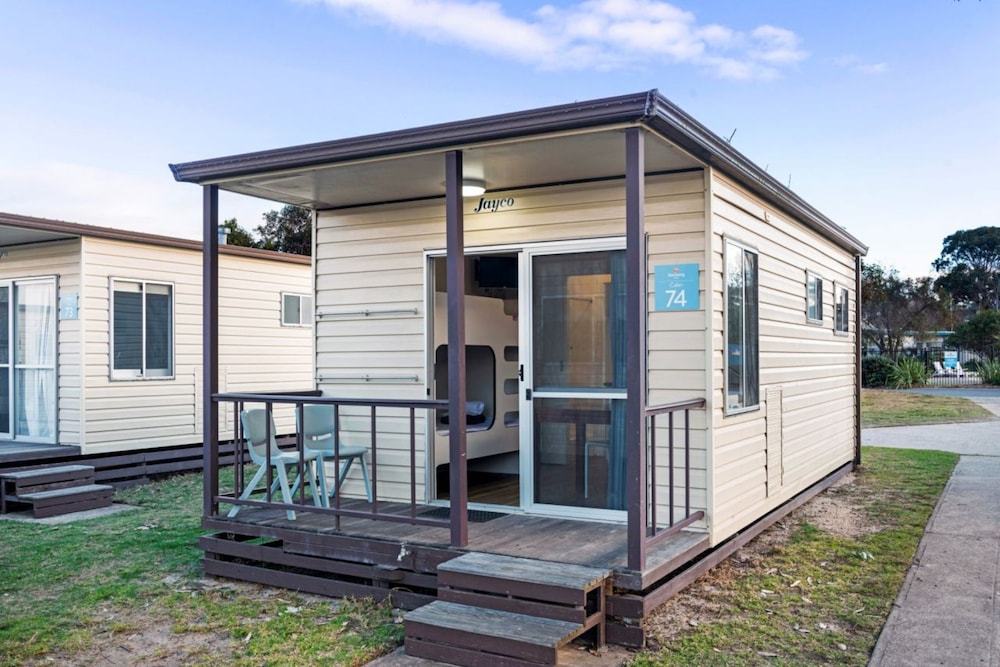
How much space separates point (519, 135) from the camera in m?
4.34

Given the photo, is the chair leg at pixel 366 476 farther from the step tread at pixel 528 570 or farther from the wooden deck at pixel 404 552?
the step tread at pixel 528 570

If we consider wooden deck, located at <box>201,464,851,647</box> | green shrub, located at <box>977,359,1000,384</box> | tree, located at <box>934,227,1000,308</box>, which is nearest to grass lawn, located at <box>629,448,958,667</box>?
wooden deck, located at <box>201,464,851,647</box>

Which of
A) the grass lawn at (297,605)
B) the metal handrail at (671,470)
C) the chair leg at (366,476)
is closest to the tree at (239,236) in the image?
the grass lawn at (297,605)

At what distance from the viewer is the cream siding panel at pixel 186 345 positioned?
29.5 feet

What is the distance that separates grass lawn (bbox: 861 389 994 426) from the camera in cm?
1520

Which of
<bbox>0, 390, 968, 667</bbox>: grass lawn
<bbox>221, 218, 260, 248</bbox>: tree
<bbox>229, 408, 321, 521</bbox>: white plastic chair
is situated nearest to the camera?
<bbox>0, 390, 968, 667</bbox>: grass lawn

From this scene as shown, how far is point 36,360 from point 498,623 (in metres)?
7.52

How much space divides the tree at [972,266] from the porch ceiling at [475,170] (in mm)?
32567

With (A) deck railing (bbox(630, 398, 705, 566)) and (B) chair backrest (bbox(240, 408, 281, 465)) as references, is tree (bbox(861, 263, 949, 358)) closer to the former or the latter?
(A) deck railing (bbox(630, 398, 705, 566))

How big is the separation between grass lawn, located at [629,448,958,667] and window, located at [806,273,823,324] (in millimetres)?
1721

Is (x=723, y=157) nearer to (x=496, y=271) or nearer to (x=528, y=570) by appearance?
(x=528, y=570)

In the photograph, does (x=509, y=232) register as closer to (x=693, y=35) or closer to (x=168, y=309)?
(x=168, y=309)

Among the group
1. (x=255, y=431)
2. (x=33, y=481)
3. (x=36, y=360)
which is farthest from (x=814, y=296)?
A: (x=36, y=360)

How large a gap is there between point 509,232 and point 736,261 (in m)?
1.53
